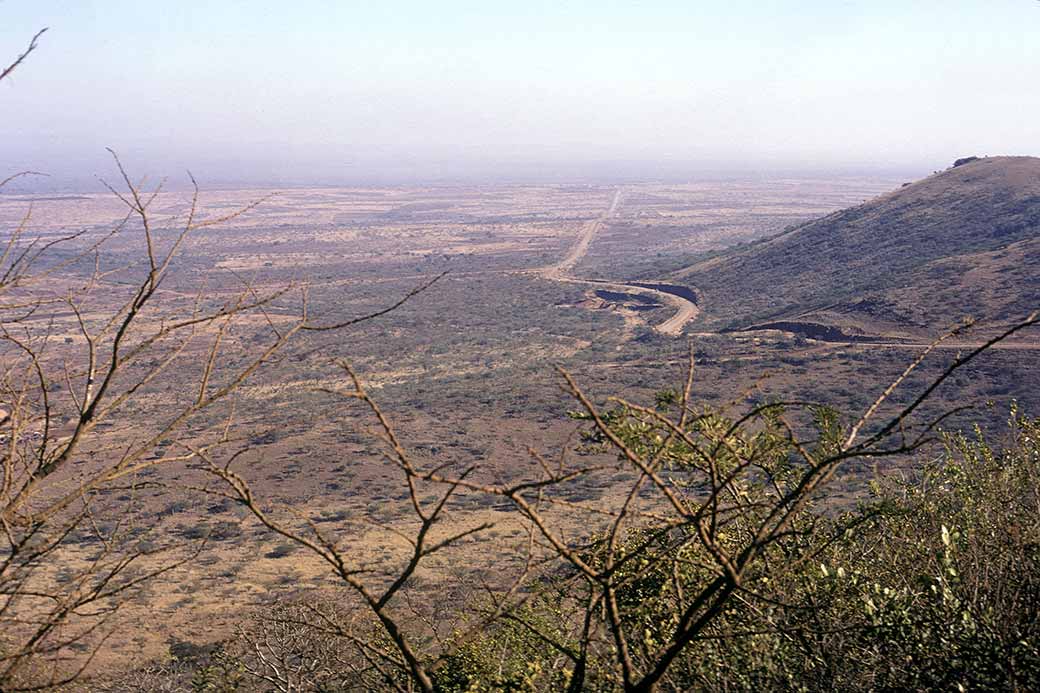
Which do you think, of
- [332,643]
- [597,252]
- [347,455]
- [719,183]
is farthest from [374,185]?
[332,643]

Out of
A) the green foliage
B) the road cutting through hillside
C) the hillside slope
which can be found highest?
the green foliage

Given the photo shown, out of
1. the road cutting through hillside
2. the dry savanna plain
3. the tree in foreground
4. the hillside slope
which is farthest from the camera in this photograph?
the road cutting through hillside

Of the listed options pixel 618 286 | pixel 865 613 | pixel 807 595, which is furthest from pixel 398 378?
pixel 865 613

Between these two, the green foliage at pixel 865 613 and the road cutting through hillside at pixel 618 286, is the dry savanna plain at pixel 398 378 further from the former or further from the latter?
the green foliage at pixel 865 613

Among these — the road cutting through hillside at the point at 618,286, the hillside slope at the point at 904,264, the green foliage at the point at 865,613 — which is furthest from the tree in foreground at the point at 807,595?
the road cutting through hillside at the point at 618,286

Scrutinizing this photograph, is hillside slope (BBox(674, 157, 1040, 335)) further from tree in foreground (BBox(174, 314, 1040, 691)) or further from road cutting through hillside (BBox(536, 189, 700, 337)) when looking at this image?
tree in foreground (BBox(174, 314, 1040, 691))

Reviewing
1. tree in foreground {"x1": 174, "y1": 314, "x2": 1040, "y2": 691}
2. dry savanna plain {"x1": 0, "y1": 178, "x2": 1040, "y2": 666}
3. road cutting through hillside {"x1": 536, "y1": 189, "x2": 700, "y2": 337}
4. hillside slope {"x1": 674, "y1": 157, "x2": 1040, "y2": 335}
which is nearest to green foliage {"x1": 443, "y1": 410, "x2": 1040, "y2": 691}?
tree in foreground {"x1": 174, "y1": 314, "x2": 1040, "y2": 691}
